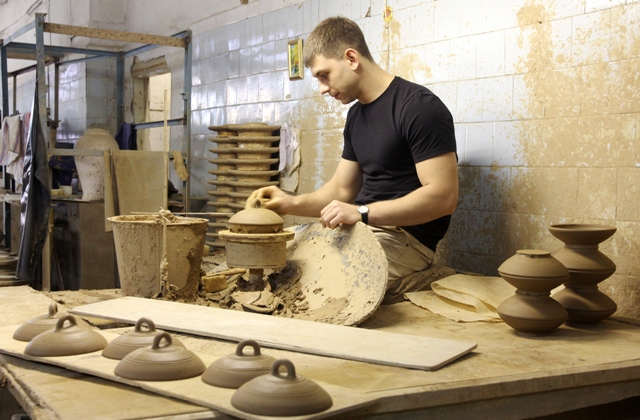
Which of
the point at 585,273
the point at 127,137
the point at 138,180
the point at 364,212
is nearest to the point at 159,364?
the point at 364,212

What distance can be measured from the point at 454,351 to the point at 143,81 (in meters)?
6.50

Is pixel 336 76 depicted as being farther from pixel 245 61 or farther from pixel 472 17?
pixel 245 61

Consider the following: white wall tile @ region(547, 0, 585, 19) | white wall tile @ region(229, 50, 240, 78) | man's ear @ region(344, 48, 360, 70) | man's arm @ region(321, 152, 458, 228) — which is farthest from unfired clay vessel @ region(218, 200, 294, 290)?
white wall tile @ region(229, 50, 240, 78)

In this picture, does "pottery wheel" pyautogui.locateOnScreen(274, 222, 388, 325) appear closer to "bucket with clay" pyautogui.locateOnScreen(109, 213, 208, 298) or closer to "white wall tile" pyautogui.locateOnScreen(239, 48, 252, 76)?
"bucket with clay" pyautogui.locateOnScreen(109, 213, 208, 298)

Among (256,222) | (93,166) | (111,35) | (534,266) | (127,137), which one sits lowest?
(534,266)

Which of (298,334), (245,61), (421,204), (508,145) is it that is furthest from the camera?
(245,61)

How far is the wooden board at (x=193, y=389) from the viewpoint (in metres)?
1.78

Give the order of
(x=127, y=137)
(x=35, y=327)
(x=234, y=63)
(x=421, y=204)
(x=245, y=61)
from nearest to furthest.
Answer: (x=35, y=327) < (x=421, y=204) < (x=245, y=61) < (x=234, y=63) < (x=127, y=137)

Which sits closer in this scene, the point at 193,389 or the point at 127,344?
the point at 193,389

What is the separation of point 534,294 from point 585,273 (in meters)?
0.28

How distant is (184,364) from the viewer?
1.99 meters

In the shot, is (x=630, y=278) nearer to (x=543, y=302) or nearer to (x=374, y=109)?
(x=543, y=302)

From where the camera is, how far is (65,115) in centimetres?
904

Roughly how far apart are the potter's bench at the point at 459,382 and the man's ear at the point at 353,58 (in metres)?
1.36
